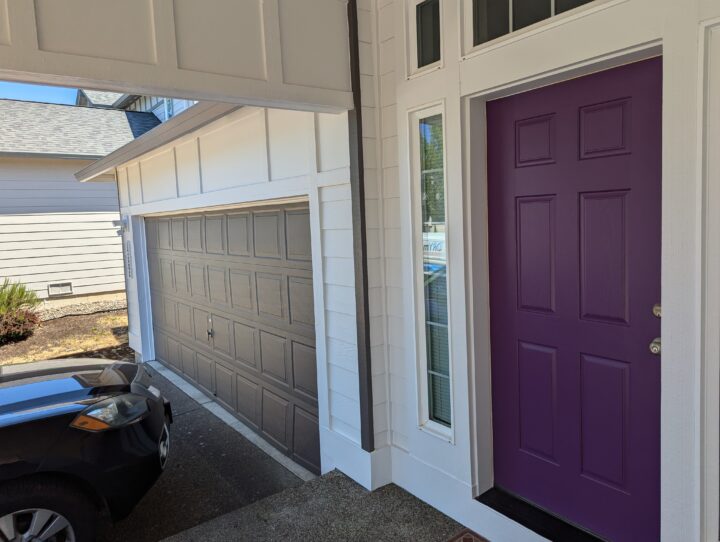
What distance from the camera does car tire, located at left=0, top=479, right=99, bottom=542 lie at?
274 centimetres

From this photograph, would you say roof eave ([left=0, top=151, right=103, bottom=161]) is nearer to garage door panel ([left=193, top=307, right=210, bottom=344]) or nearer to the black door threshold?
garage door panel ([left=193, top=307, right=210, bottom=344])

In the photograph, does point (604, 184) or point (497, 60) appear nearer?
point (604, 184)

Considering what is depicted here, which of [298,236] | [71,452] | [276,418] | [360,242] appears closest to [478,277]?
[360,242]

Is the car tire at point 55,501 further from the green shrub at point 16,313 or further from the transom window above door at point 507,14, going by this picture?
the green shrub at point 16,313

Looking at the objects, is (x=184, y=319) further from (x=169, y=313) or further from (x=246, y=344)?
(x=246, y=344)

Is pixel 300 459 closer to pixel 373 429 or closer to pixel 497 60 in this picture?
pixel 373 429

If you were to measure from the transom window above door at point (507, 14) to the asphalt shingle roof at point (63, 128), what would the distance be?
11411 millimetres

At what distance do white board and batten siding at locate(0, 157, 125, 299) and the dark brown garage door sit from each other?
5.81 m

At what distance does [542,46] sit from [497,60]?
254mm

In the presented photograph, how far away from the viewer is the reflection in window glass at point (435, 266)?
9.99ft

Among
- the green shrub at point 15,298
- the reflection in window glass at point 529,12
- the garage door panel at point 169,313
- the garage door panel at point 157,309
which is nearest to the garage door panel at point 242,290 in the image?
the garage door panel at point 169,313

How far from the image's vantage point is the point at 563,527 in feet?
8.84

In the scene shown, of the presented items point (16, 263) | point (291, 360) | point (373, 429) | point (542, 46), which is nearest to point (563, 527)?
point (373, 429)

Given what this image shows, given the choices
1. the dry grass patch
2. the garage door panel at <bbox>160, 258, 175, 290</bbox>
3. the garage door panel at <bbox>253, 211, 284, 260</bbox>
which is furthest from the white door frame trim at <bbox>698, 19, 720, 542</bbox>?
the dry grass patch
